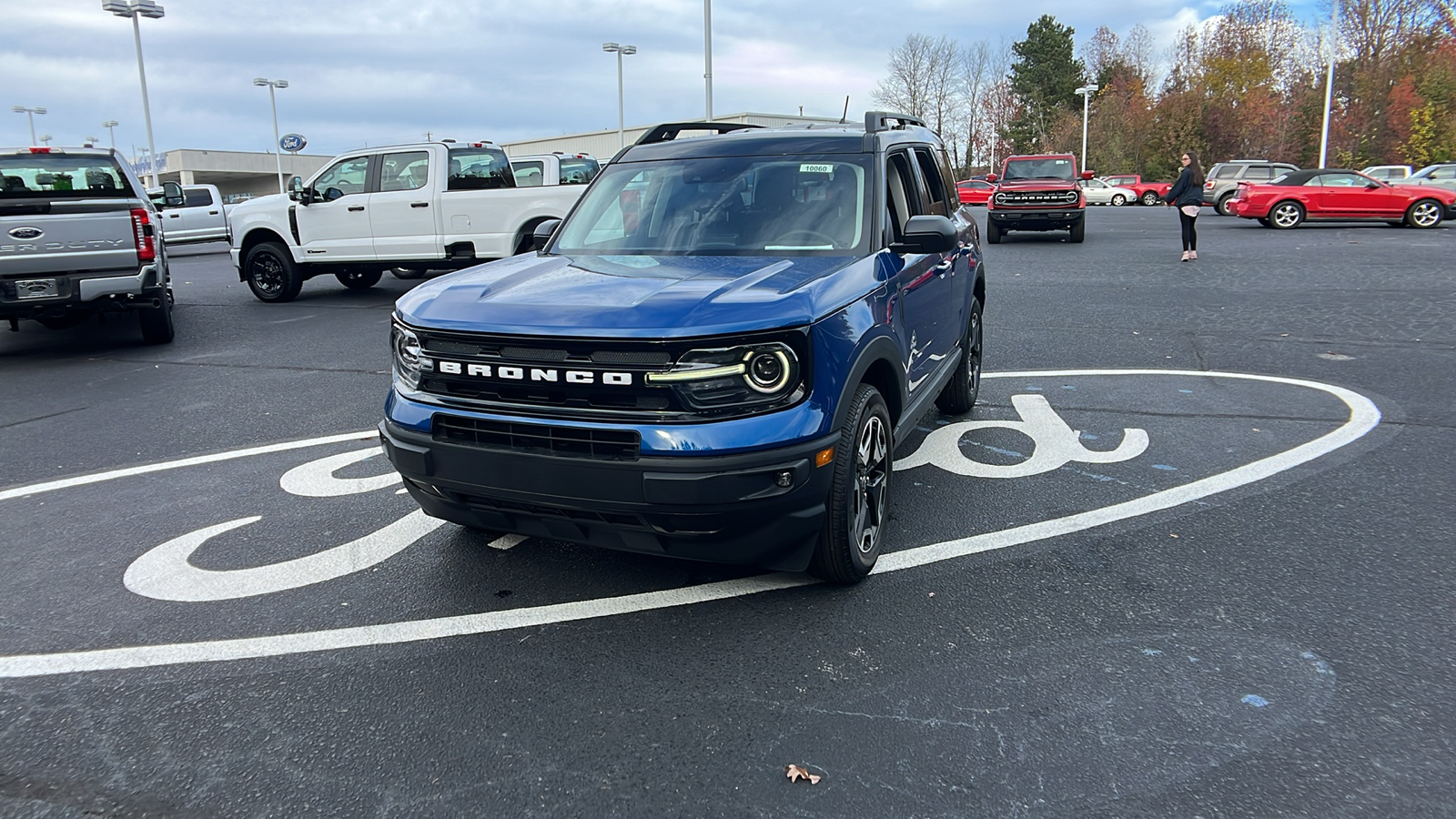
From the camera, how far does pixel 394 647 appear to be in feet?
11.3

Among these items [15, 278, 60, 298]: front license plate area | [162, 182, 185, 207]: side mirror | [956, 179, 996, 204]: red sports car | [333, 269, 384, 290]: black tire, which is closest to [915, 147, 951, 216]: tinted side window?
[15, 278, 60, 298]: front license plate area

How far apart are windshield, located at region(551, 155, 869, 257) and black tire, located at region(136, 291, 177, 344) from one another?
739 centimetres

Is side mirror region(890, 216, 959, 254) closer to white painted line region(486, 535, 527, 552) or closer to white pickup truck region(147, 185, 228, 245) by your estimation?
white painted line region(486, 535, 527, 552)

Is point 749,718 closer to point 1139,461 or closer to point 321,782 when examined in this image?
point 321,782

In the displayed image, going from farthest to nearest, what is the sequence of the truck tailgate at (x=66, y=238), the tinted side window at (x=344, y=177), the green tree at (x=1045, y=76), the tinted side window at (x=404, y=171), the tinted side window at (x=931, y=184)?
the green tree at (x=1045, y=76) → the tinted side window at (x=344, y=177) → the tinted side window at (x=404, y=171) → the truck tailgate at (x=66, y=238) → the tinted side window at (x=931, y=184)

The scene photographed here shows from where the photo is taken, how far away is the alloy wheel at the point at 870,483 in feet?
12.4

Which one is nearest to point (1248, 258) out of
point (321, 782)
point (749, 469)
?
point (749, 469)

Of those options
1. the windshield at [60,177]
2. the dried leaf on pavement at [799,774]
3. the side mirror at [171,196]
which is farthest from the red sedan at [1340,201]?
the dried leaf on pavement at [799,774]

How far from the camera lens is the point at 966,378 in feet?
21.4

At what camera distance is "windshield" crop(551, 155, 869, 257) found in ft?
14.3

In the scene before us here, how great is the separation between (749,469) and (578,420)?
633 mm

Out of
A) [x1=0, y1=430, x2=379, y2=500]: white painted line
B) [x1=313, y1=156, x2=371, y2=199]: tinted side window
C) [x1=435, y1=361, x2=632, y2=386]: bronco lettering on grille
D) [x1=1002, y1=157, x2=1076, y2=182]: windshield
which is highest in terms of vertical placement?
[x1=1002, y1=157, x2=1076, y2=182]: windshield

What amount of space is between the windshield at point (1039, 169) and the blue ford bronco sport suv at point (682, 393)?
1847 centimetres

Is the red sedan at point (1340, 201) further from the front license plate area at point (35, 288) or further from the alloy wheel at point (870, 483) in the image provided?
the front license plate area at point (35, 288)
